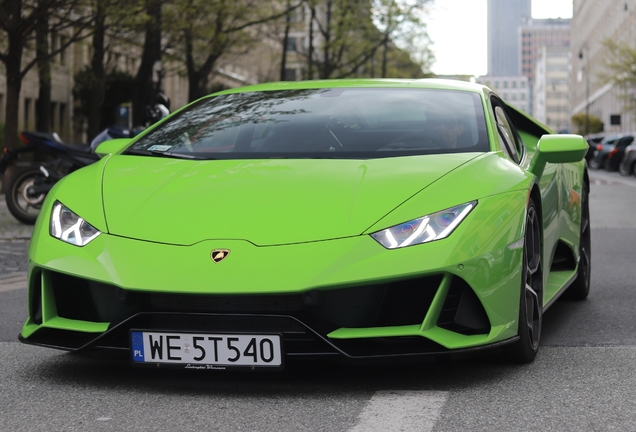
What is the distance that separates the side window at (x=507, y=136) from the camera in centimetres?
524

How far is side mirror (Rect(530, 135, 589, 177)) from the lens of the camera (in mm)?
5094

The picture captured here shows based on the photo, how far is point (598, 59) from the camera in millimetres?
111312

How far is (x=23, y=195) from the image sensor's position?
1366 centimetres

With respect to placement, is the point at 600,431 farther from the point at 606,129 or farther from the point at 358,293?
the point at 606,129

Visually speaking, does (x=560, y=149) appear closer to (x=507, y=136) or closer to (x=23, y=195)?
(x=507, y=136)

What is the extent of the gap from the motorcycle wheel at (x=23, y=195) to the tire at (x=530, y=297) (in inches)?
380

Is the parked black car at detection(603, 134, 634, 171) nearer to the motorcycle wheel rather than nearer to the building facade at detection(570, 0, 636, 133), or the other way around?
the building facade at detection(570, 0, 636, 133)

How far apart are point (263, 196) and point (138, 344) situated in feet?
2.42

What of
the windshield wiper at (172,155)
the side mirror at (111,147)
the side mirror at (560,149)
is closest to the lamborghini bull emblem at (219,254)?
the windshield wiper at (172,155)

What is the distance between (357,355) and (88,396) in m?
0.96

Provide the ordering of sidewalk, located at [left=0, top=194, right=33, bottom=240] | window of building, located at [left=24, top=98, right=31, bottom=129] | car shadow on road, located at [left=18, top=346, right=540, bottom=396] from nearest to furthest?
car shadow on road, located at [left=18, top=346, right=540, bottom=396] → sidewalk, located at [left=0, top=194, right=33, bottom=240] → window of building, located at [left=24, top=98, right=31, bottom=129]

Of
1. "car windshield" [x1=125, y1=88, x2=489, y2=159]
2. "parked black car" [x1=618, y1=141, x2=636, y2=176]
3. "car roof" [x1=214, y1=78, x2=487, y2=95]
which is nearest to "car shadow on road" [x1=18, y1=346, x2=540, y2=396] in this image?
"car windshield" [x1=125, y1=88, x2=489, y2=159]

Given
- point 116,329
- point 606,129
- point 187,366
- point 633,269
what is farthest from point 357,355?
point 606,129

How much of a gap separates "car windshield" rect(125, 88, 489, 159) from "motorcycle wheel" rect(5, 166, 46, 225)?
843 cm
